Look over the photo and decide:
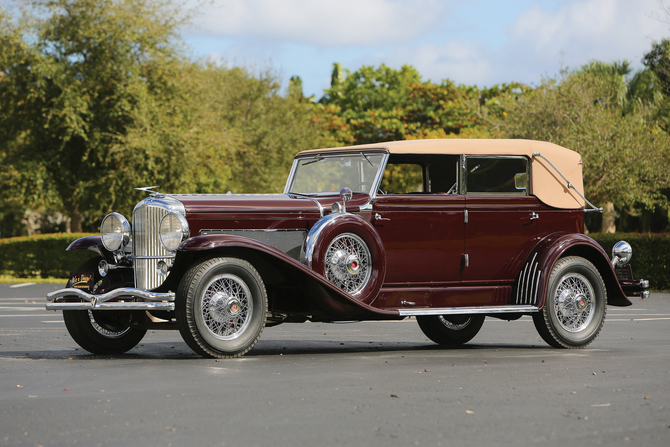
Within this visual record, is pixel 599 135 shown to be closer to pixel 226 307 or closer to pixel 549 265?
pixel 549 265

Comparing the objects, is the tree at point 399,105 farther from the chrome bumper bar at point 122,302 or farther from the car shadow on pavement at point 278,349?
the chrome bumper bar at point 122,302

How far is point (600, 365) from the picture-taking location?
7.49 metres

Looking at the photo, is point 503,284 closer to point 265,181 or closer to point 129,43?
point 129,43

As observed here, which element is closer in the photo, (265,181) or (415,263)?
(415,263)

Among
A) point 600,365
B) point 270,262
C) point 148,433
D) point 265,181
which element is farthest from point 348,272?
point 265,181

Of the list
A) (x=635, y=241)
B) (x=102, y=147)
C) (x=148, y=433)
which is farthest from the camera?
(x=102, y=147)

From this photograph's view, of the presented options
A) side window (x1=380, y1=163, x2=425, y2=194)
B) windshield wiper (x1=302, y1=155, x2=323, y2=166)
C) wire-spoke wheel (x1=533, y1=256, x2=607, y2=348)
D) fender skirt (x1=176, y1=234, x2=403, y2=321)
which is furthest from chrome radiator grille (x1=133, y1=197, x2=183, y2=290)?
wire-spoke wheel (x1=533, y1=256, x2=607, y2=348)

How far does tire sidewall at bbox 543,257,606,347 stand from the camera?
899cm

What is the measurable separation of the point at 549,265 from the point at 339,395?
13.0 feet

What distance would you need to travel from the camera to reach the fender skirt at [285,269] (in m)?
7.47

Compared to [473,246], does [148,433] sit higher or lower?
lower

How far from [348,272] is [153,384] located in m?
2.55

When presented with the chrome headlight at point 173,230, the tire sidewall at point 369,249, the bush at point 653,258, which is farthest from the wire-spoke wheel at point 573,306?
the bush at point 653,258

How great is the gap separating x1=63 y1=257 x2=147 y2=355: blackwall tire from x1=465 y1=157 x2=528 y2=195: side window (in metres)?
3.85
